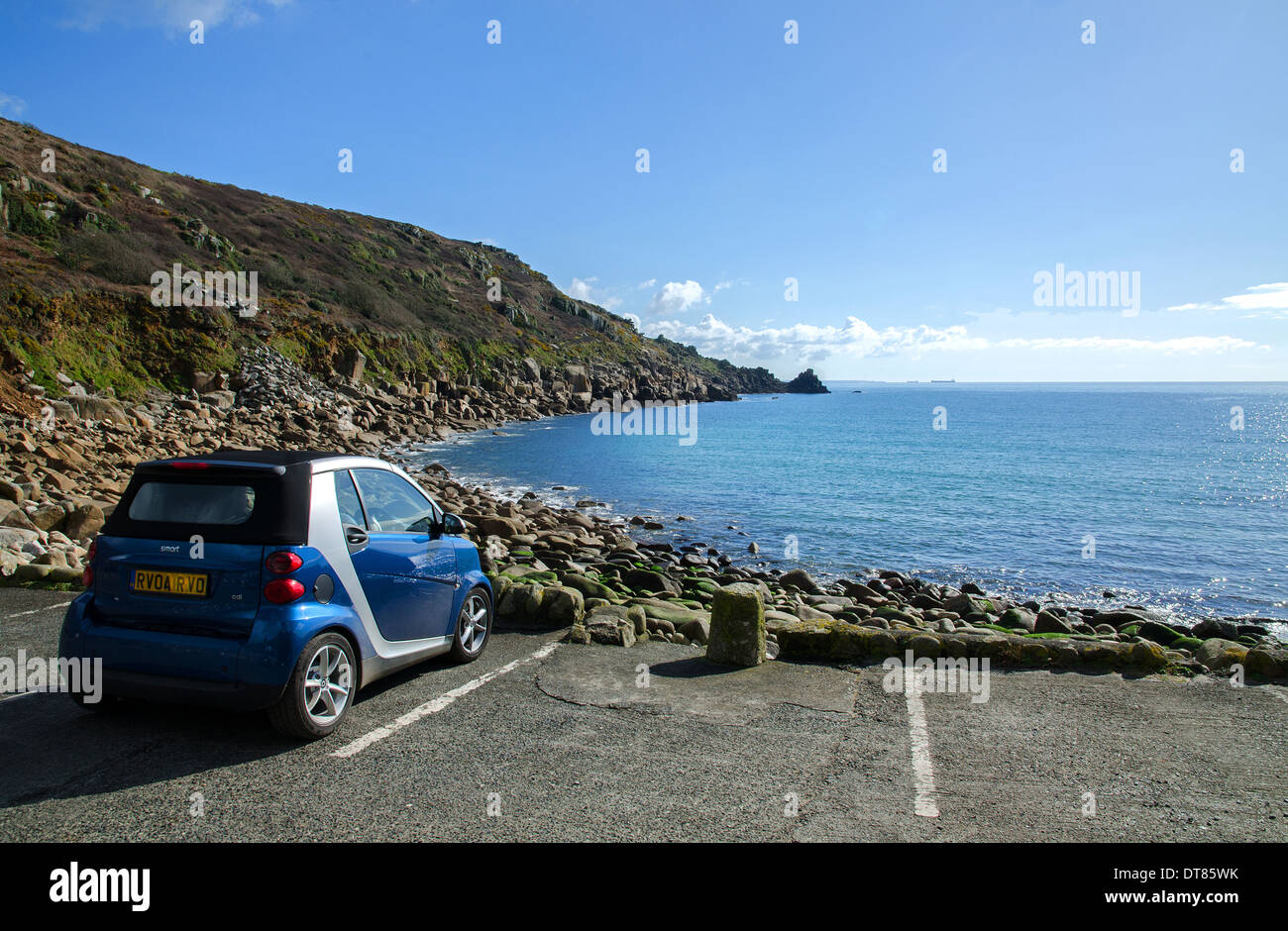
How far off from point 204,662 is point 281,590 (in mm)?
626

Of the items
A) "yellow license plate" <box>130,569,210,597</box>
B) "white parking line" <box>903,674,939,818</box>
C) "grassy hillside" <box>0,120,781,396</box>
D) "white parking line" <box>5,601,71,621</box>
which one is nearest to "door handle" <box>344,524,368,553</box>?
"yellow license plate" <box>130,569,210,597</box>

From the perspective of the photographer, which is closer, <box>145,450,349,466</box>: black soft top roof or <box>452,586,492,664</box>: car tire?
<box>145,450,349,466</box>: black soft top roof

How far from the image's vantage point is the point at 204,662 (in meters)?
4.69

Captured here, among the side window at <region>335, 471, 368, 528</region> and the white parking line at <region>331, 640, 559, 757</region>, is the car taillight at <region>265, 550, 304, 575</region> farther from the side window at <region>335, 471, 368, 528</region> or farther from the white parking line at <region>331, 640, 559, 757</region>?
the white parking line at <region>331, 640, 559, 757</region>

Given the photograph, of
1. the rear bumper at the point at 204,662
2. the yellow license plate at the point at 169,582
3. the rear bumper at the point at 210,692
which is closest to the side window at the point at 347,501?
the rear bumper at the point at 204,662

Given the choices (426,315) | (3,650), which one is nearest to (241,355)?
(426,315)

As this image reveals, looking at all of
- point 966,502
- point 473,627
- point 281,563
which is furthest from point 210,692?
point 966,502

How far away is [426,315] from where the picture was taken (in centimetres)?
7100

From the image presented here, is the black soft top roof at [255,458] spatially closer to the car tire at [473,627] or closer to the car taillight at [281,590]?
the car taillight at [281,590]

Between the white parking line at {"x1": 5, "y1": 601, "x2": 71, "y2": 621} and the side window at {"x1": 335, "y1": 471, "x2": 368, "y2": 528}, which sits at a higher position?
the side window at {"x1": 335, "y1": 471, "x2": 368, "y2": 528}

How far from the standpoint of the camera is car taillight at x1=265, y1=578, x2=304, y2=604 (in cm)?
475

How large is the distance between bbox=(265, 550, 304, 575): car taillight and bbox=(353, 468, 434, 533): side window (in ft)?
2.88

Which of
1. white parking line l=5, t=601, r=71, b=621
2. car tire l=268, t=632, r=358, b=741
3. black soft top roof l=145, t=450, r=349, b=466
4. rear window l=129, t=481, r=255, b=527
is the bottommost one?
white parking line l=5, t=601, r=71, b=621
